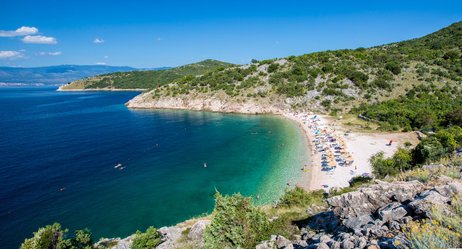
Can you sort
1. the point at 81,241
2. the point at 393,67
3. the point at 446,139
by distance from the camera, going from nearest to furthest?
the point at 81,241, the point at 446,139, the point at 393,67

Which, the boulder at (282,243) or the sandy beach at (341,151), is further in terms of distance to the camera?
the sandy beach at (341,151)

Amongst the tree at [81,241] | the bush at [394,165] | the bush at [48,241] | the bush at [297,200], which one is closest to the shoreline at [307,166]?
the bush at [394,165]

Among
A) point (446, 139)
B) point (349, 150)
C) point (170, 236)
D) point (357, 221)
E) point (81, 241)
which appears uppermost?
point (357, 221)

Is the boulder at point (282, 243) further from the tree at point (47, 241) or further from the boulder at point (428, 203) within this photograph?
the tree at point (47, 241)

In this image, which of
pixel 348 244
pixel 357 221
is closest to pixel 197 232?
pixel 357 221

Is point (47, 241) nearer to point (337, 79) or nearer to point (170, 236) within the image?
point (170, 236)

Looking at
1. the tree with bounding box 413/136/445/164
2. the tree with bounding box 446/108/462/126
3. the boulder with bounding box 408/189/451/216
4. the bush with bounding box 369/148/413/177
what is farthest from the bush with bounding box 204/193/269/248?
the tree with bounding box 446/108/462/126

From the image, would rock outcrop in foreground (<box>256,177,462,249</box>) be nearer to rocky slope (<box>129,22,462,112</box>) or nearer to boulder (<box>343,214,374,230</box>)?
boulder (<box>343,214,374,230</box>)
